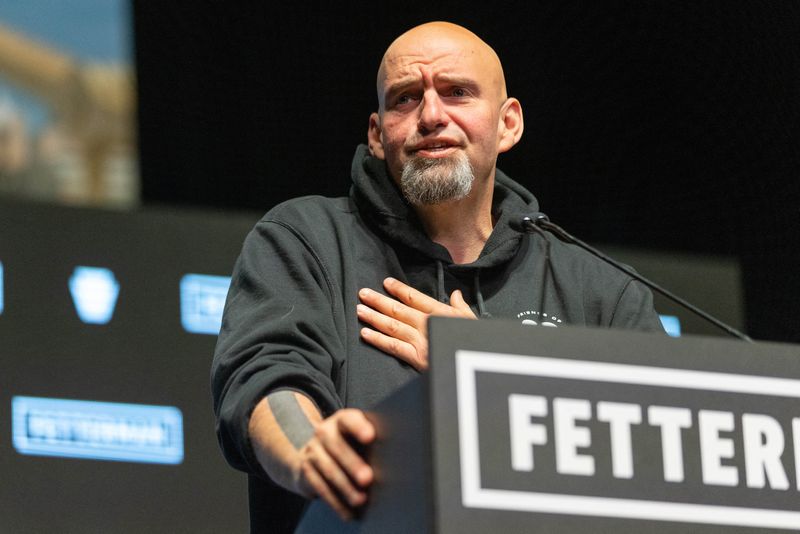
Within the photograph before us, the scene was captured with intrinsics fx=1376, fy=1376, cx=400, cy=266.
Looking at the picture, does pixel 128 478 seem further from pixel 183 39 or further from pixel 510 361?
pixel 510 361

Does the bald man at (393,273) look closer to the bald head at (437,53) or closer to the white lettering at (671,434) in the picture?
the bald head at (437,53)

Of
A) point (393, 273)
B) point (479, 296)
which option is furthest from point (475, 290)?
point (393, 273)

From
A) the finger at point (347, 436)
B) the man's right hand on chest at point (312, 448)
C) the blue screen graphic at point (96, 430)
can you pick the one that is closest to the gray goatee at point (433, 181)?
the man's right hand on chest at point (312, 448)

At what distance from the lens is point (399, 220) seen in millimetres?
2090

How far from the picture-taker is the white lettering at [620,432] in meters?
1.19

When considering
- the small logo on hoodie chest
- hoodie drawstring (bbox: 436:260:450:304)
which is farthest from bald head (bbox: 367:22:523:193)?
the small logo on hoodie chest

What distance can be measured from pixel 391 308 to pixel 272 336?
0.88 feet

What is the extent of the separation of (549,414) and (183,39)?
8.66 feet

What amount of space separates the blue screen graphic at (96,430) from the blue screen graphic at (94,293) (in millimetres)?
216

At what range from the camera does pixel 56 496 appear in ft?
9.86

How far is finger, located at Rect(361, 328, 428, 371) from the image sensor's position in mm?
1850

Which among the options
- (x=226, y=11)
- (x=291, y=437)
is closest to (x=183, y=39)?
(x=226, y=11)

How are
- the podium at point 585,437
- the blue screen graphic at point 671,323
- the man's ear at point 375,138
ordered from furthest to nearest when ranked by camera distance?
the blue screen graphic at point 671,323
the man's ear at point 375,138
the podium at point 585,437

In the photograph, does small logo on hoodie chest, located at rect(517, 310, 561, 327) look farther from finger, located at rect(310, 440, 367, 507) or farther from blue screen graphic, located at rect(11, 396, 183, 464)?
blue screen graphic, located at rect(11, 396, 183, 464)
